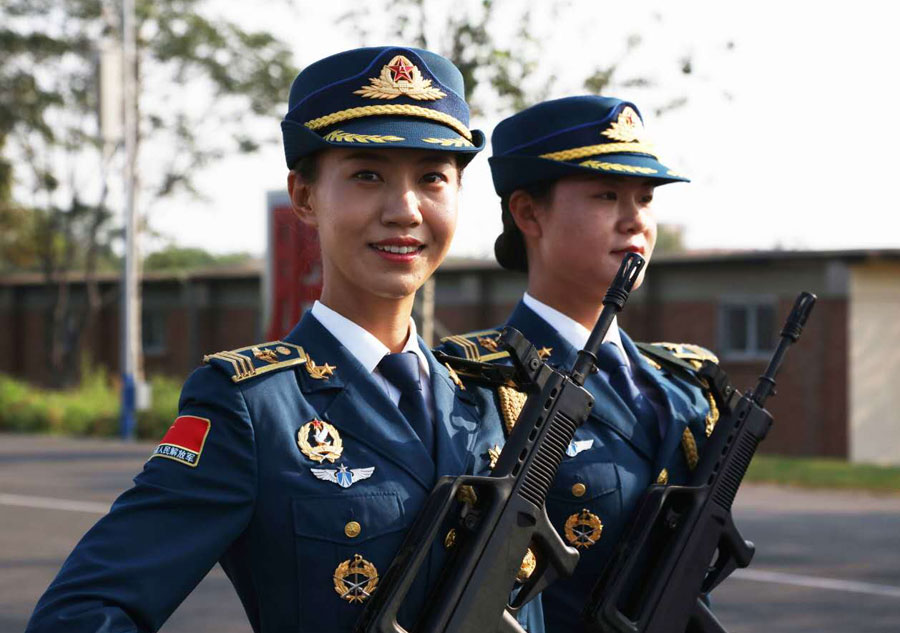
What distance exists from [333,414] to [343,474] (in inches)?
4.4

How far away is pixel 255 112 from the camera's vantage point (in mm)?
28719

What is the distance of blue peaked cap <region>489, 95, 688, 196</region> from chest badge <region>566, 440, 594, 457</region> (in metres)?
0.58

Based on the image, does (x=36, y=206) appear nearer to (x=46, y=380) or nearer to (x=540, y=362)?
(x=46, y=380)

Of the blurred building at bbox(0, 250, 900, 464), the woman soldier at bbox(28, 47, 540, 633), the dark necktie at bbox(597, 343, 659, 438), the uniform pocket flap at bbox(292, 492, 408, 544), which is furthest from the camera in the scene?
the blurred building at bbox(0, 250, 900, 464)

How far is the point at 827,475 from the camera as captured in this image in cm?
1588

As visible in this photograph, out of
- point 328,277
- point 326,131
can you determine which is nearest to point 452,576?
point 328,277

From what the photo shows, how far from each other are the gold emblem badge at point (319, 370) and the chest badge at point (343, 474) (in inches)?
6.5

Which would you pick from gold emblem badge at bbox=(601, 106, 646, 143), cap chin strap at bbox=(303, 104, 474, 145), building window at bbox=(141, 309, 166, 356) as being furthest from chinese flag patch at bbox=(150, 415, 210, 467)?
building window at bbox=(141, 309, 166, 356)

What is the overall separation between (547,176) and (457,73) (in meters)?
0.79

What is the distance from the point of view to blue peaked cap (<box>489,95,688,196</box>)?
299cm

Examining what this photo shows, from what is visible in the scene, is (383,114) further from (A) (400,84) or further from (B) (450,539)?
Result: (B) (450,539)

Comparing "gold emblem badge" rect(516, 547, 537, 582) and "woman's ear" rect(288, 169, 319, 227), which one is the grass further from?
"woman's ear" rect(288, 169, 319, 227)

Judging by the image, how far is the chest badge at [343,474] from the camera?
208 cm

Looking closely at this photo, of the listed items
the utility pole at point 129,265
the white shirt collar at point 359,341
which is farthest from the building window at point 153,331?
the white shirt collar at point 359,341
